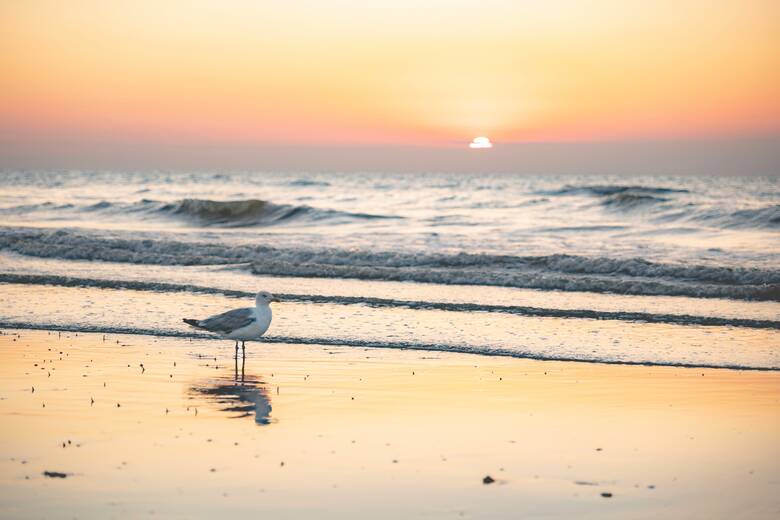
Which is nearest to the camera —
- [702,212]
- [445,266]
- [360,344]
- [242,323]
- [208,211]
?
[242,323]

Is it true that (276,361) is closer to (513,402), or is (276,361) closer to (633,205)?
(513,402)

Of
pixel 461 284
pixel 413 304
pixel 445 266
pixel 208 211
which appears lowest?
pixel 413 304

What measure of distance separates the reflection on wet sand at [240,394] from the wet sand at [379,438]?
0.10 ft

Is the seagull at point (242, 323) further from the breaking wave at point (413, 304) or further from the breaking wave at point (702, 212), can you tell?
the breaking wave at point (702, 212)

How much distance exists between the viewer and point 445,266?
23.9 meters

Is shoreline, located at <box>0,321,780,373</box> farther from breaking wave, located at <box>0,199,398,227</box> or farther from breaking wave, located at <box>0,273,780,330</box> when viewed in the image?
breaking wave, located at <box>0,199,398,227</box>

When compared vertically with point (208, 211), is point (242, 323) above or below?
below

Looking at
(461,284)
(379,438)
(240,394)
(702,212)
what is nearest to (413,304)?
(461,284)

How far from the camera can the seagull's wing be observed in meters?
11.3

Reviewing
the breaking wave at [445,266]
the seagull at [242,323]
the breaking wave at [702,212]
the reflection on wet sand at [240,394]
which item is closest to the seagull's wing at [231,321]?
the seagull at [242,323]

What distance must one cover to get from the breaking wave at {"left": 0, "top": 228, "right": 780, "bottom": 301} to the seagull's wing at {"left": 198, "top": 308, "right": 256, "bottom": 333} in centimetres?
936

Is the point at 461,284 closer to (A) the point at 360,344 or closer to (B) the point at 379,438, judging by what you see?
(A) the point at 360,344

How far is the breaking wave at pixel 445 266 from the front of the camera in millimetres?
19234

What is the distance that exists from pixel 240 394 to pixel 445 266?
48.8ft
